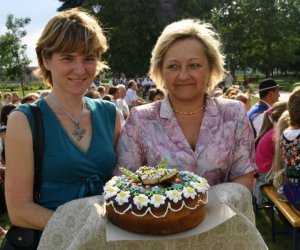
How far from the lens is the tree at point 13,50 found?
4122 centimetres

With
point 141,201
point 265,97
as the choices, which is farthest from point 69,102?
point 265,97

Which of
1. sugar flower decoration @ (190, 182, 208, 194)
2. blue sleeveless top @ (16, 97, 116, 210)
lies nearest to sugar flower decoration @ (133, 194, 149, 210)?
sugar flower decoration @ (190, 182, 208, 194)

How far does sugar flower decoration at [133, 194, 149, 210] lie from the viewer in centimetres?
165

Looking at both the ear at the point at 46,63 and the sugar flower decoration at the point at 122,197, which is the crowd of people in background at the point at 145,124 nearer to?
the ear at the point at 46,63

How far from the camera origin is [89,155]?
2.19m

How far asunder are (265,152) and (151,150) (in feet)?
13.3

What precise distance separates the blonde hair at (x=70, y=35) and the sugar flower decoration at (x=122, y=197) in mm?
826

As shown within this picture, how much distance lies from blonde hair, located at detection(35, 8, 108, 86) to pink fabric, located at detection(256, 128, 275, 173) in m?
4.15

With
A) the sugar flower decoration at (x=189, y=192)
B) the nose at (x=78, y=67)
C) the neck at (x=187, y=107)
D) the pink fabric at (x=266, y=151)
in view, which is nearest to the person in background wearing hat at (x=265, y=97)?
the pink fabric at (x=266, y=151)

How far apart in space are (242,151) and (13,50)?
42358mm

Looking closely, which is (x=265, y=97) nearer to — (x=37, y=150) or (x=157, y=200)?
(x=37, y=150)

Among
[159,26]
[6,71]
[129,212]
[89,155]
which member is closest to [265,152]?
[89,155]

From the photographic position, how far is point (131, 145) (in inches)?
89.0

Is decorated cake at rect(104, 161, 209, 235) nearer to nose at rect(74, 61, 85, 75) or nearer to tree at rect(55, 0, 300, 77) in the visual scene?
nose at rect(74, 61, 85, 75)
